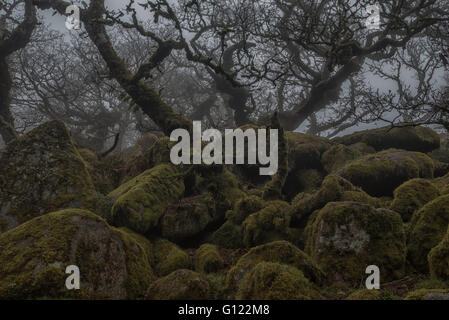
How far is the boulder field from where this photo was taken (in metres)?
4.17

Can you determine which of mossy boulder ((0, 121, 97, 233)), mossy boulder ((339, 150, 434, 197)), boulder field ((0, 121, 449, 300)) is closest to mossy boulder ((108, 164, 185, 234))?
boulder field ((0, 121, 449, 300))

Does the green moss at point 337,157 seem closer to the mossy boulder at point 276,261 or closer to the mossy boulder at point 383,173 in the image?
the mossy boulder at point 383,173

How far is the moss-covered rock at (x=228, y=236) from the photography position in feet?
25.8

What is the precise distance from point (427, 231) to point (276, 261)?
2.89m

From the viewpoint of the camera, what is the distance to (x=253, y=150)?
12656mm

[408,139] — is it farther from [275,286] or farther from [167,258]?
[275,286]

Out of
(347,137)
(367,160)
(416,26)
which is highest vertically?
(416,26)

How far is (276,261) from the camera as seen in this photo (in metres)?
4.84

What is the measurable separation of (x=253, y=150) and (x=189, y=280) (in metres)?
8.86

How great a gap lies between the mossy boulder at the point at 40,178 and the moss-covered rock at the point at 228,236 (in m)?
3.36

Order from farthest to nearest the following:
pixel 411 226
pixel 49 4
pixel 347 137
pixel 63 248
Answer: pixel 347 137
pixel 49 4
pixel 411 226
pixel 63 248

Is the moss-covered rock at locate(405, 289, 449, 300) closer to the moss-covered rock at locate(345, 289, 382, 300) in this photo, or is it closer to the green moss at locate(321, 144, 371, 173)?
the moss-covered rock at locate(345, 289, 382, 300)
